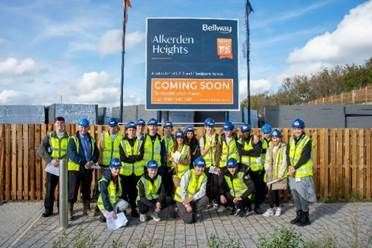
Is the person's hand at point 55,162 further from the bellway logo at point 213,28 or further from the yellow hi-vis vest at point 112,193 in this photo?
the bellway logo at point 213,28

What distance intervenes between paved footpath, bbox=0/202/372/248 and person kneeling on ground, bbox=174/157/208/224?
0.86 ft

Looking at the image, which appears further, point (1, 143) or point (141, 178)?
point (1, 143)

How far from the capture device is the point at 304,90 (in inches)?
2263

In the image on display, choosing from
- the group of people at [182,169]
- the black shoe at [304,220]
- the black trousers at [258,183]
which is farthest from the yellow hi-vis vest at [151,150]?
the black shoe at [304,220]

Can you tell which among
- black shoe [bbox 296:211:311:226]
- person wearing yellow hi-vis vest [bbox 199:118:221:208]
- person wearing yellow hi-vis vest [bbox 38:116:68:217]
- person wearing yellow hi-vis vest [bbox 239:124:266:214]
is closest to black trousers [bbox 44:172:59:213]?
person wearing yellow hi-vis vest [bbox 38:116:68:217]

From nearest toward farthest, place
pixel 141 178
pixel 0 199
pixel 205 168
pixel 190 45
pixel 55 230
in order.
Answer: pixel 55 230
pixel 141 178
pixel 205 168
pixel 0 199
pixel 190 45

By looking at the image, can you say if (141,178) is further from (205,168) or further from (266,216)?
(266,216)

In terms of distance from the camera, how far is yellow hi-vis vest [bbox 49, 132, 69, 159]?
34.5 feet

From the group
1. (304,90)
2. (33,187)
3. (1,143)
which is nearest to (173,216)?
(33,187)

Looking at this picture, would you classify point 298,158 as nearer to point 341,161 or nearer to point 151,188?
point 151,188

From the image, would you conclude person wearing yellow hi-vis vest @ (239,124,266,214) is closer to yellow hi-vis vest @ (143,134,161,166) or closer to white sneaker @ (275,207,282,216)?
white sneaker @ (275,207,282,216)

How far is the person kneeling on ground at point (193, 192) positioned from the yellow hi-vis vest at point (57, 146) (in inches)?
94.7

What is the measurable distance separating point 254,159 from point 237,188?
77 centimetres

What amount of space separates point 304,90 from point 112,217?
50105 mm
